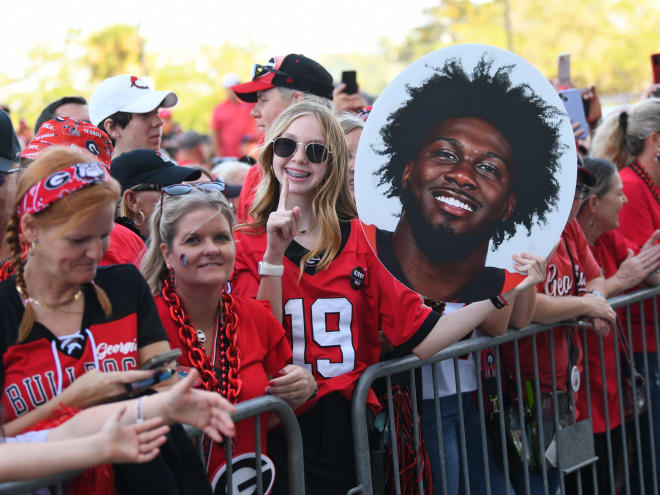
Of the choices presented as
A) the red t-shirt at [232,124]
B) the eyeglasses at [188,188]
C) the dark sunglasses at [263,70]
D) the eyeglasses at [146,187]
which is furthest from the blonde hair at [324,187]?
the red t-shirt at [232,124]

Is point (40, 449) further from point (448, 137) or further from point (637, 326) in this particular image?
point (637, 326)

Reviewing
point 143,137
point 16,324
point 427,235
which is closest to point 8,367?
point 16,324

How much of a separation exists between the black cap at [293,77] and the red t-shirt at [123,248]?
58.7 inches

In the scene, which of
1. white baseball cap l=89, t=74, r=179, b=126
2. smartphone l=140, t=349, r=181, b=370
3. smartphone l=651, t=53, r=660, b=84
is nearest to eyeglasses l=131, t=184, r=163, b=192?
white baseball cap l=89, t=74, r=179, b=126

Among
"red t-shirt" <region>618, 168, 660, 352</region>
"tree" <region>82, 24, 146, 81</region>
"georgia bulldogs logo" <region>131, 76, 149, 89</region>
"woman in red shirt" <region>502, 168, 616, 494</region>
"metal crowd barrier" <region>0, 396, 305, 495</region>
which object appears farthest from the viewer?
"tree" <region>82, 24, 146, 81</region>

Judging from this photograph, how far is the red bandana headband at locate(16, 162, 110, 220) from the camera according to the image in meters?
2.29

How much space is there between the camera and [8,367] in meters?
2.30

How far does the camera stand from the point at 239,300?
118 inches

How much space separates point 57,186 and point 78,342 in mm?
448

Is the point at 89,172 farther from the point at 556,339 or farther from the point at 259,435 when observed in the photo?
the point at 556,339

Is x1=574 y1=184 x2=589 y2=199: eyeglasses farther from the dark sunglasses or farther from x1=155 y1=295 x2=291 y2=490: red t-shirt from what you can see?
x1=155 y1=295 x2=291 y2=490: red t-shirt

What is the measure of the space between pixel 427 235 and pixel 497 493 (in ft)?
4.78

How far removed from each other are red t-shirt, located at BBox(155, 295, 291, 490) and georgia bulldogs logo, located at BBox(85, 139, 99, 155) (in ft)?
3.05

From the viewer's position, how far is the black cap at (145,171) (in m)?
3.53
